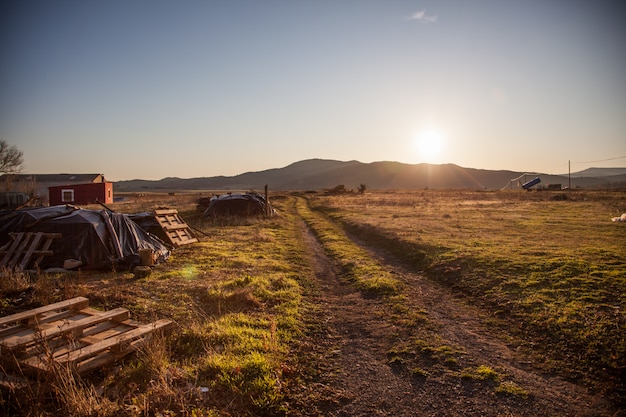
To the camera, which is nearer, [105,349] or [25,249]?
[105,349]

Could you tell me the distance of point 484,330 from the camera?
7.03 metres

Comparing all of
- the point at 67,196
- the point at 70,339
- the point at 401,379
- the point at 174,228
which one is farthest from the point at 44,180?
the point at 401,379

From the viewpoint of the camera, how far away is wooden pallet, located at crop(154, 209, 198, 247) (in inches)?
650

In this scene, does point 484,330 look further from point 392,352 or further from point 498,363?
point 392,352

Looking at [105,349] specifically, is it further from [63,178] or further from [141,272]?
[63,178]

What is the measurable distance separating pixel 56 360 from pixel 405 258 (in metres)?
11.8

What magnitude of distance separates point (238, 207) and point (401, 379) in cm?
2520

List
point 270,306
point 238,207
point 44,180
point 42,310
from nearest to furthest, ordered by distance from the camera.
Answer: point 42,310
point 270,306
point 238,207
point 44,180

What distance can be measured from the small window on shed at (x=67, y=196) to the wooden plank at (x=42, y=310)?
5080 cm

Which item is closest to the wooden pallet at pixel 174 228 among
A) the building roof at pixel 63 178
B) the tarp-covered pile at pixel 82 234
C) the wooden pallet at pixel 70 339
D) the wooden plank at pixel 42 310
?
the tarp-covered pile at pixel 82 234

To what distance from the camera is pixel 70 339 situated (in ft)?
17.7

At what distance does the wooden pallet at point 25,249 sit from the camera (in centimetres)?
1111

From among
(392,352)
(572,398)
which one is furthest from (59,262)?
(572,398)

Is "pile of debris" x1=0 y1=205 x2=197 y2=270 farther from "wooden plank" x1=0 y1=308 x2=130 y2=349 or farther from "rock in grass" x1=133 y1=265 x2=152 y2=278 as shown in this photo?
"wooden plank" x1=0 y1=308 x2=130 y2=349
